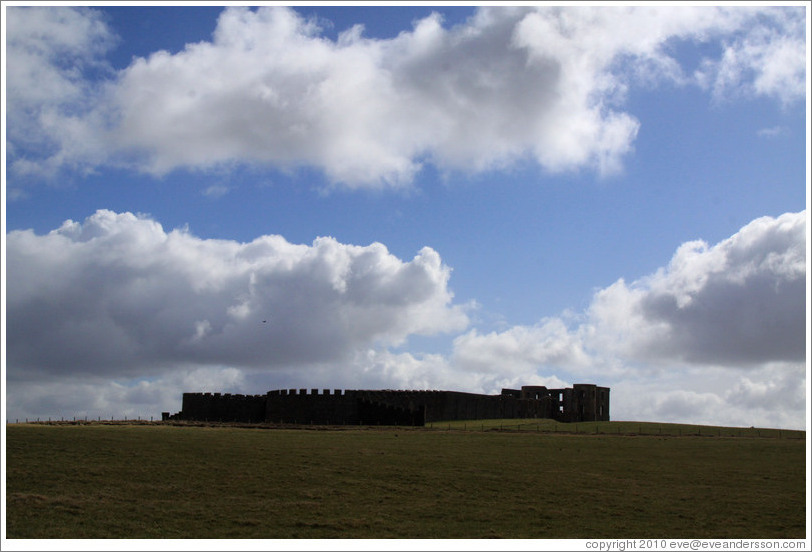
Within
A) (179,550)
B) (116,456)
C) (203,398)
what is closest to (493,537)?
(179,550)

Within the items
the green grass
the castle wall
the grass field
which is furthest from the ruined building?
the grass field

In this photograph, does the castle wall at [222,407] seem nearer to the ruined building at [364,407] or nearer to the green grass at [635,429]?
the ruined building at [364,407]

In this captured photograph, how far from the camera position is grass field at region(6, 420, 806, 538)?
24.5 meters

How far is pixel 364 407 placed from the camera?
68.9m

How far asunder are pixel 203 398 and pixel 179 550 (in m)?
57.3

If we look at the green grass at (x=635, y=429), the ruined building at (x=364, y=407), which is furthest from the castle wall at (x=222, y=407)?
the green grass at (x=635, y=429)

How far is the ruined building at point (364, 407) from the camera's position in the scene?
68000mm

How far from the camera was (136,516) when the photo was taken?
80.8 feet

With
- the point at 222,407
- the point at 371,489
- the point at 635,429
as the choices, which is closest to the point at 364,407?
the point at 222,407

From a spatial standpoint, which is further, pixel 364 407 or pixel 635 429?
pixel 364 407

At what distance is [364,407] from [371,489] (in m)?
39.4

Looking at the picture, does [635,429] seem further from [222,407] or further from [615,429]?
[222,407]

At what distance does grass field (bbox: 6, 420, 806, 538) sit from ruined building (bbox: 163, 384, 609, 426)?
24.7 m

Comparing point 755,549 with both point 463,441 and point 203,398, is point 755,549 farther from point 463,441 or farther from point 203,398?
point 203,398
